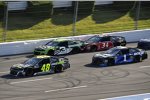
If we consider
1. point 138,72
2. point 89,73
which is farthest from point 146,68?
point 89,73

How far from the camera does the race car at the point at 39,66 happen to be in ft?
97.1

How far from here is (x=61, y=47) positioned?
122 ft

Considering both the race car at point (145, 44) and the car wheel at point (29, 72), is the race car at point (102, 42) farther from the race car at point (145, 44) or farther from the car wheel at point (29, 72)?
the car wheel at point (29, 72)

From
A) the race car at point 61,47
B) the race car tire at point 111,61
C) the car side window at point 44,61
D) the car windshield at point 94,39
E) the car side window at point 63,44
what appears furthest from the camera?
the car windshield at point 94,39

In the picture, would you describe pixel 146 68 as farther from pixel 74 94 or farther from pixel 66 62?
pixel 74 94

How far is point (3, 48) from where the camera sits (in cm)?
3759

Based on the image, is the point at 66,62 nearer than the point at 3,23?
Yes

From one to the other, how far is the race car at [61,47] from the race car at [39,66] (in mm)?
4993

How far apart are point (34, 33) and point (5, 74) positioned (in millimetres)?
11571

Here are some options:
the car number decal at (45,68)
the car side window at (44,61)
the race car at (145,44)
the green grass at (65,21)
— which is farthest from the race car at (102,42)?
the car number decal at (45,68)

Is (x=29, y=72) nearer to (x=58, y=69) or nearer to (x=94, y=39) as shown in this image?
(x=58, y=69)

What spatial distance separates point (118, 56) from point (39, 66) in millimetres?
5895

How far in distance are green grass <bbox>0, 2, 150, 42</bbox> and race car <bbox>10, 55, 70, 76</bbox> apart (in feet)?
32.6

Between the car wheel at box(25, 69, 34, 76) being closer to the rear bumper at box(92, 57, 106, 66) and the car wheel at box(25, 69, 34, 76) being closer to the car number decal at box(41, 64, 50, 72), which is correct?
the car number decal at box(41, 64, 50, 72)
